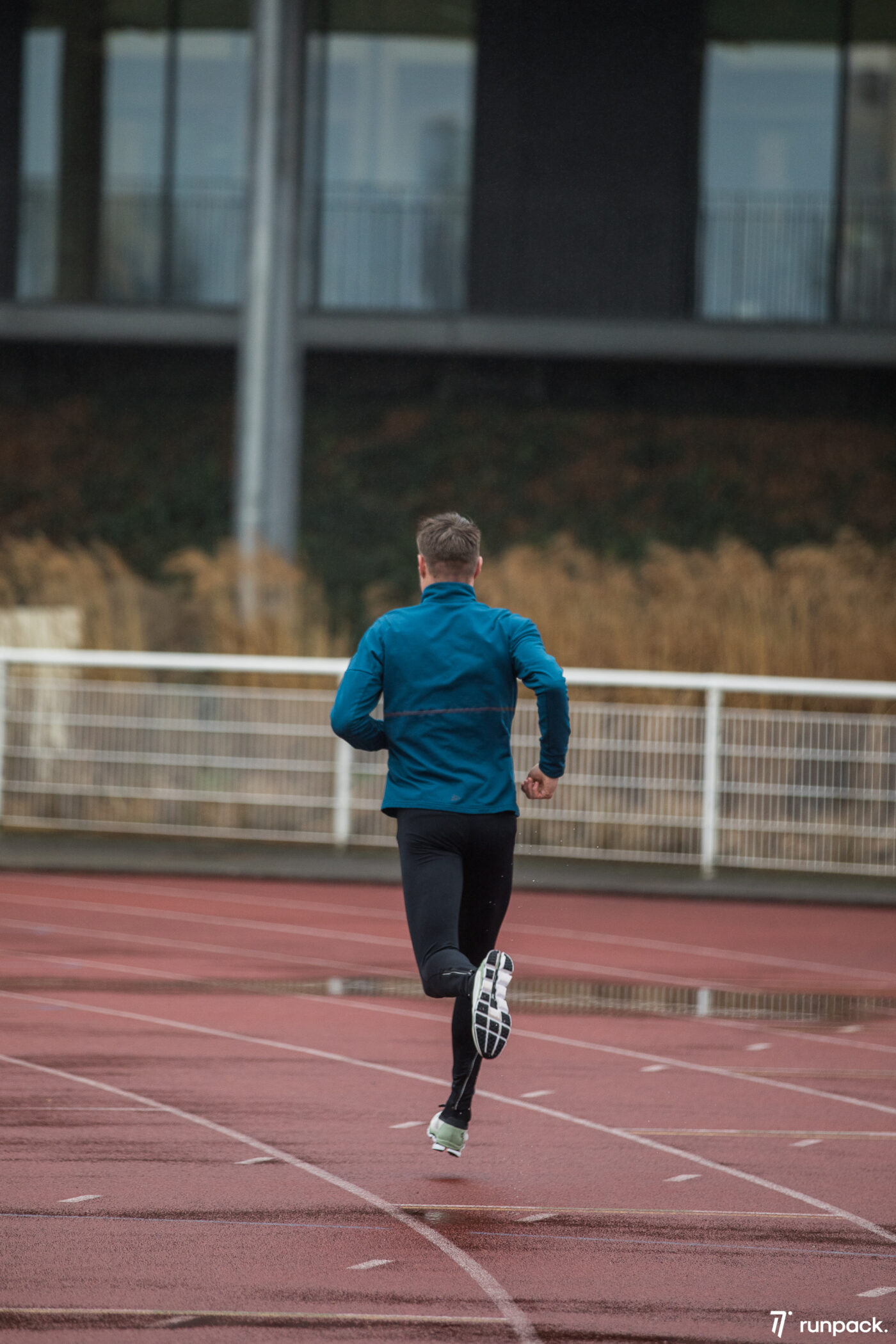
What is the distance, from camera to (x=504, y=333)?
82.6ft

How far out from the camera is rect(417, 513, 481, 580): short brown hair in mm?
5488

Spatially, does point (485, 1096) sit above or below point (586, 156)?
below

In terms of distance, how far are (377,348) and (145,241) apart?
150 inches

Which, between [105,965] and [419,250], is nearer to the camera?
Answer: [105,965]

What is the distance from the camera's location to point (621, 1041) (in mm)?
7785

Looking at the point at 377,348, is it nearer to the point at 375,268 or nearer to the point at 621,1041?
the point at 375,268

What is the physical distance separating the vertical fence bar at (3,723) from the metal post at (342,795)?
2.64m

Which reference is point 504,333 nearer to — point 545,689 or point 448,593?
point 448,593

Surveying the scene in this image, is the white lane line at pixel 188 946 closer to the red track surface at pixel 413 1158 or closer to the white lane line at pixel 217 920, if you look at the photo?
the red track surface at pixel 413 1158

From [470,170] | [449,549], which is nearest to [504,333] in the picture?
[470,170]

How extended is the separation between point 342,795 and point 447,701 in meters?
8.53

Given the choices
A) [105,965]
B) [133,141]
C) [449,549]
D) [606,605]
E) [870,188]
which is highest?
[133,141]

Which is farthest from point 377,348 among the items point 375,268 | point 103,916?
point 103,916

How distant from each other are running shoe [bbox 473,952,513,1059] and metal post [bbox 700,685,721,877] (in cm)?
828
